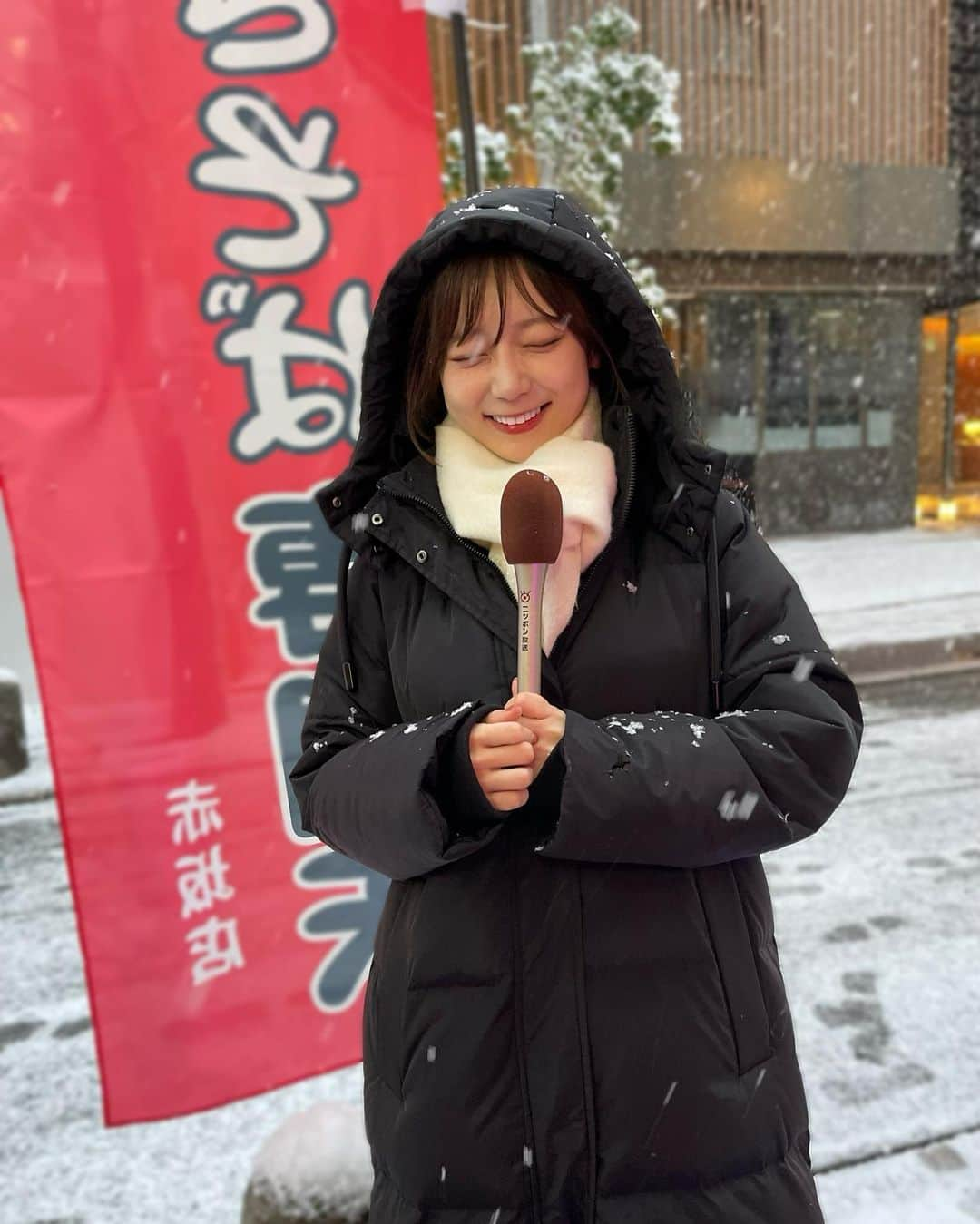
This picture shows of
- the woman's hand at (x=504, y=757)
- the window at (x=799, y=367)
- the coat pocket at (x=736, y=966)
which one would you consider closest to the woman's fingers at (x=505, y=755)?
the woman's hand at (x=504, y=757)

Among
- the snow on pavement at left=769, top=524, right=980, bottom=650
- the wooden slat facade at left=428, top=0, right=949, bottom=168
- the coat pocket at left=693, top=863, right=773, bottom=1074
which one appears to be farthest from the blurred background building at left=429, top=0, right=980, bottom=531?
the coat pocket at left=693, top=863, right=773, bottom=1074

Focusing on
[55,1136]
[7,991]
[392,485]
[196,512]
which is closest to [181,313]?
[196,512]

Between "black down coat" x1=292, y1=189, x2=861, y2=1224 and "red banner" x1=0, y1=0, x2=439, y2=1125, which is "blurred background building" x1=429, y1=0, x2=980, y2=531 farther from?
"black down coat" x1=292, y1=189, x2=861, y2=1224

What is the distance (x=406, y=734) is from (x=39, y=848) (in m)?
4.64

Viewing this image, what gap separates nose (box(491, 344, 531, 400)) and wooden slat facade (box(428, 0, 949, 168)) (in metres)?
13.9

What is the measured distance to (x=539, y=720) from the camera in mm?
1253

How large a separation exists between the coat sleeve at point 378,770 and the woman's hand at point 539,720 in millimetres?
73

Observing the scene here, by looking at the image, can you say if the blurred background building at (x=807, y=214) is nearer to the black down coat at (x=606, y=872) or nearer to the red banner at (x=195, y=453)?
the red banner at (x=195, y=453)

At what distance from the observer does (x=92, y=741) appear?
253 cm

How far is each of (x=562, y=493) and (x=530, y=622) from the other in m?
0.29

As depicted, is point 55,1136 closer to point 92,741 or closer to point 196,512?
point 92,741

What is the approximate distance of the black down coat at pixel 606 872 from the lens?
1.32m

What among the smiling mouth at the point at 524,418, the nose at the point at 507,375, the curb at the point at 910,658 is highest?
the nose at the point at 507,375

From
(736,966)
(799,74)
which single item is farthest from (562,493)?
(799,74)
